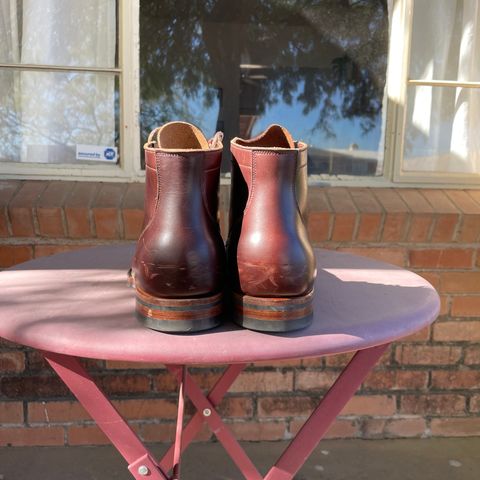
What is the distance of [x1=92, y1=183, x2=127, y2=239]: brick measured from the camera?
80.8 inches

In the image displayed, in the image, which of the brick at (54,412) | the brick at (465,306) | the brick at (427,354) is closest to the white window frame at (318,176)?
the brick at (465,306)

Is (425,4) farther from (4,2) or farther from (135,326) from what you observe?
(135,326)

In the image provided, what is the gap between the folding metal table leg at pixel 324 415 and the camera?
1146 mm

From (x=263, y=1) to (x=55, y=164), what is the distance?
1271 millimetres

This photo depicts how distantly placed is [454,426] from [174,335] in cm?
171

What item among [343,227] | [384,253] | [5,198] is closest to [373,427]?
[384,253]

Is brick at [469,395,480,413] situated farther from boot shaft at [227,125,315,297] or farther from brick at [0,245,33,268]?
brick at [0,245,33,268]

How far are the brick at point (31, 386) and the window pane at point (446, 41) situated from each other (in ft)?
5.55

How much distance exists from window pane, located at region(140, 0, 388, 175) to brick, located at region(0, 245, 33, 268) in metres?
0.60

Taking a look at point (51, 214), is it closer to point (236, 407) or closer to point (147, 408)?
point (147, 408)

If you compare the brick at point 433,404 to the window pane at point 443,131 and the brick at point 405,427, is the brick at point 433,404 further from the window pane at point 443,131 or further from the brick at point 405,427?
the window pane at point 443,131

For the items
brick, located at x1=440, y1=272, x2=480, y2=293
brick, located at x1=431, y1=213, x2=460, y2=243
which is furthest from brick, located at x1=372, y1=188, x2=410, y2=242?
brick, located at x1=440, y1=272, x2=480, y2=293

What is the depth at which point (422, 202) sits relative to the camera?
220 centimetres

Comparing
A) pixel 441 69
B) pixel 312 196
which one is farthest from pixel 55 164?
pixel 441 69
